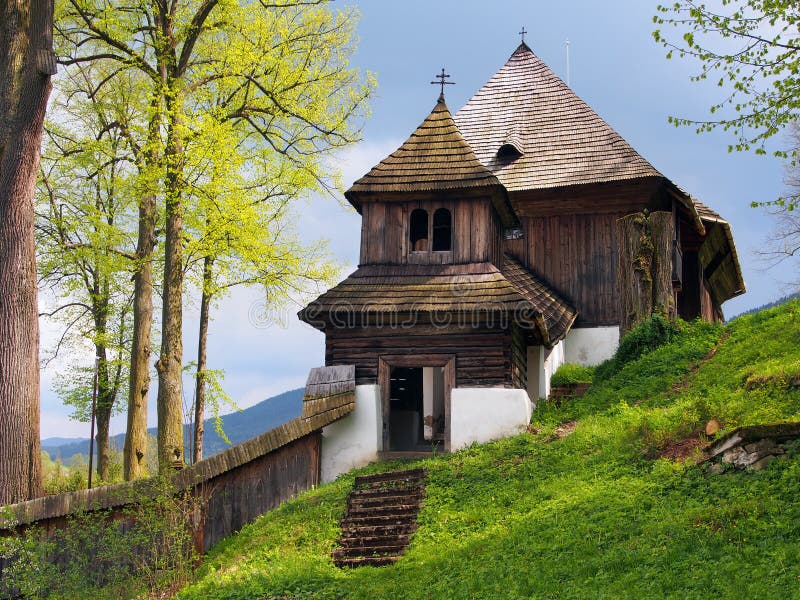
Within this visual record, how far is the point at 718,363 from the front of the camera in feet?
56.0

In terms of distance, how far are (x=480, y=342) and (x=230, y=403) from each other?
743cm

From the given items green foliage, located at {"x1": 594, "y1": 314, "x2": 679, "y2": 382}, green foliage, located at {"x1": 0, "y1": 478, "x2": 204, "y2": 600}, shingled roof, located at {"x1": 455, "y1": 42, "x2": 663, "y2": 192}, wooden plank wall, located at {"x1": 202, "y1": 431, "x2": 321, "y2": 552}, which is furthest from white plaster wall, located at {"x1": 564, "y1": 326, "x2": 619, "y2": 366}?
green foliage, located at {"x1": 0, "y1": 478, "x2": 204, "y2": 600}

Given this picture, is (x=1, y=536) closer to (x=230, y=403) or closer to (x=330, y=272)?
(x=230, y=403)

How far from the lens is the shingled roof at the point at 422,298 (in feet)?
58.0

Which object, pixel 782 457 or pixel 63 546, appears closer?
pixel 782 457

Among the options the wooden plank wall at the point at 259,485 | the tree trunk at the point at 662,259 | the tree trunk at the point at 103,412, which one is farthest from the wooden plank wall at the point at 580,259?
the tree trunk at the point at 103,412

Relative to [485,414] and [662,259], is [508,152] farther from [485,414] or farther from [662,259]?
[485,414]

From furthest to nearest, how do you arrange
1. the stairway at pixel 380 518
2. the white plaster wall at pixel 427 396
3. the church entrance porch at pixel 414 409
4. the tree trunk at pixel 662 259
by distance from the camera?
1. the white plaster wall at pixel 427 396
2. the church entrance porch at pixel 414 409
3. the tree trunk at pixel 662 259
4. the stairway at pixel 380 518

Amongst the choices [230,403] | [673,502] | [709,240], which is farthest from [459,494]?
[709,240]

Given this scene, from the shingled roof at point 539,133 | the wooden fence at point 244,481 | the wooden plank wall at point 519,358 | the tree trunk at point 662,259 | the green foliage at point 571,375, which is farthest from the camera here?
the shingled roof at point 539,133

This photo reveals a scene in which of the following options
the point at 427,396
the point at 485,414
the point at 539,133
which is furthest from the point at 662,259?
the point at 539,133

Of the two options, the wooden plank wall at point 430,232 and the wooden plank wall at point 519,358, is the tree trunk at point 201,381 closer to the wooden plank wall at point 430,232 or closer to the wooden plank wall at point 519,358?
the wooden plank wall at point 430,232

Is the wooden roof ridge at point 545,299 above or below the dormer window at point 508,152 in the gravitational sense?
below

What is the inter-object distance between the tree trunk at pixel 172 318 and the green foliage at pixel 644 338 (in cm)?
926
